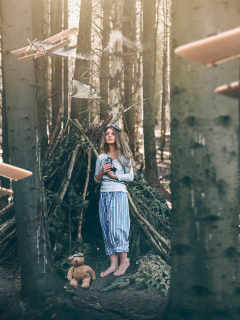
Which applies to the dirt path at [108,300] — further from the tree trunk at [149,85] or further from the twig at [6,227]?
the tree trunk at [149,85]

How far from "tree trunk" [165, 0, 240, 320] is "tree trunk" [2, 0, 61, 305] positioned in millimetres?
1583

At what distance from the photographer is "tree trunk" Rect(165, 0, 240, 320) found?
263 centimetres

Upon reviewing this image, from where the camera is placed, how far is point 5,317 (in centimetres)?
341

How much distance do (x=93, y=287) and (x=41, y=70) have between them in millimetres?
5311

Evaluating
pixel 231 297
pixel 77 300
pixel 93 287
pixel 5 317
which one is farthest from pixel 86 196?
pixel 231 297

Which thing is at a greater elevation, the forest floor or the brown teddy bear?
the brown teddy bear

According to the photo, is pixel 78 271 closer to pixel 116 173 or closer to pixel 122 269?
pixel 122 269

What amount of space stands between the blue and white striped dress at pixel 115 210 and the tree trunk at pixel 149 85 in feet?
15.3

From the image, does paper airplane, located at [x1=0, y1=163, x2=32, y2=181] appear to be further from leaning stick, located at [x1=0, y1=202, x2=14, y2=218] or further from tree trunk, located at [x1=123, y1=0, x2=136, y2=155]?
tree trunk, located at [x1=123, y1=0, x2=136, y2=155]

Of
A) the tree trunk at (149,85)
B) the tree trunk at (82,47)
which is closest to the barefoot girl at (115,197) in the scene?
the tree trunk at (82,47)

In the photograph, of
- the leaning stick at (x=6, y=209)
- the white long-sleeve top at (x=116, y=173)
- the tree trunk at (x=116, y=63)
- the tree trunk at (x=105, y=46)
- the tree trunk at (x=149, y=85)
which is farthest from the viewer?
the tree trunk at (x=149, y=85)

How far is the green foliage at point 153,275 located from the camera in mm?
4359

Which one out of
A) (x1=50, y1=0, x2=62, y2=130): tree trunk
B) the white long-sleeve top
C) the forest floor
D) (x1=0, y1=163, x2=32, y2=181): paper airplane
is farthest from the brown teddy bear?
(x1=50, y1=0, x2=62, y2=130): tree trunk

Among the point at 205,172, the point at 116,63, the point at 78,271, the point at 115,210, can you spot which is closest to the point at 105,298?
the point at 78,271
